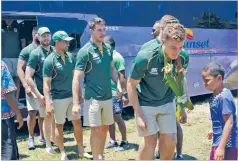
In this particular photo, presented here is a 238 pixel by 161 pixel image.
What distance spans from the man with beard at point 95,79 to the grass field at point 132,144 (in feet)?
3.34

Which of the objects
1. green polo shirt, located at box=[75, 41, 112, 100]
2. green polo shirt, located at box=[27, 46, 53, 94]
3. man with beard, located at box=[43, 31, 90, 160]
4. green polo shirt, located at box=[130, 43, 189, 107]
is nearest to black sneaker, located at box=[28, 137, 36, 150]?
green polo shirt, located at box=[27, 46, 53, 94]

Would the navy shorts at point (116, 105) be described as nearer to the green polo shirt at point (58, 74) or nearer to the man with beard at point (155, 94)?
the green polo shirt at point (58, 74)

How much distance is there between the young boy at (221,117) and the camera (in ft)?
13.0

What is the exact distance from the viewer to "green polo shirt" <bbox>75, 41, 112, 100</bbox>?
5156 mm

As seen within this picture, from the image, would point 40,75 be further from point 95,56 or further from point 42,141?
point 95,56

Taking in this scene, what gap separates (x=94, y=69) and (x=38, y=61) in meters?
1.46

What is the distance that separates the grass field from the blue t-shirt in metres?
2.02

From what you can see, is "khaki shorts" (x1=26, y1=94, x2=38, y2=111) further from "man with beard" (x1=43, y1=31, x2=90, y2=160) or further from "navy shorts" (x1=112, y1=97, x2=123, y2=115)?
"navy shorts" (x1=112, y1=97, x2=123, y2=115)

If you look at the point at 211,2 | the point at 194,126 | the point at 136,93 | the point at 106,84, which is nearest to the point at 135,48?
the point at 194,126

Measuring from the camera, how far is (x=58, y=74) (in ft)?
19.1

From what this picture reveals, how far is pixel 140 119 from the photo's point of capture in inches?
173

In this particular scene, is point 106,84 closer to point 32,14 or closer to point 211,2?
point 32,14

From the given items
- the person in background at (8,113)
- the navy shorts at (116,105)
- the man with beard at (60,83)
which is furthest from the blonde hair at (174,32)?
the navy shorts at (116,105)

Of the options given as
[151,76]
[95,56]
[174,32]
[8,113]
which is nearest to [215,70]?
[174,32]
